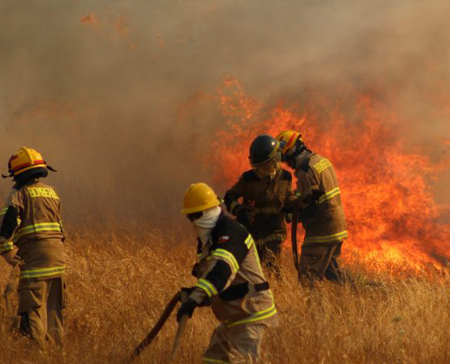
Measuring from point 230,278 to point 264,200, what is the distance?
10.2 feet

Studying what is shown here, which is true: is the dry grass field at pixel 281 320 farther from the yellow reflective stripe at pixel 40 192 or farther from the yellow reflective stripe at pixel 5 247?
the yellow reflective stripe at pixel 40 192

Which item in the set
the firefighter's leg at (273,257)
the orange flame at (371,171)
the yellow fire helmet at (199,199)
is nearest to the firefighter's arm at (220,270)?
the yellow fire helmet at (199,199)

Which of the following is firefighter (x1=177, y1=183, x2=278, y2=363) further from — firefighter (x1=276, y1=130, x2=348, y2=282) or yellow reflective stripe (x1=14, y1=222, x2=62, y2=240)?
firefighter (x1=276, y1=130, x2=348, y2=282)

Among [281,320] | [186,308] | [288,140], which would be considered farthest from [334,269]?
[186,308]

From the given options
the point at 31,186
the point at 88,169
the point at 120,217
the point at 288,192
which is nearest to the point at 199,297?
the point at 31,186

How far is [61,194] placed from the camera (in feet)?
44.8

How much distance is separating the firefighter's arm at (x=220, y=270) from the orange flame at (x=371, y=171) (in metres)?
5.54

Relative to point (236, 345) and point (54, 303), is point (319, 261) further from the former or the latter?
point (236, 345)

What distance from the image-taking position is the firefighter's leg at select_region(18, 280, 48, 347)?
622cm

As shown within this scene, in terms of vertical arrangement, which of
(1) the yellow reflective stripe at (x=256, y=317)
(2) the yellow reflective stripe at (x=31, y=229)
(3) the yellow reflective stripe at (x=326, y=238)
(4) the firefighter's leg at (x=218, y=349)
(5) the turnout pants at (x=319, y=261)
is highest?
(2) the yellow reflective stripe at (x=31, y=229)

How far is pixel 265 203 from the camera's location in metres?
7.45

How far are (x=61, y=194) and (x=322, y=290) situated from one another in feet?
25.6

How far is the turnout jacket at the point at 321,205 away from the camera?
7.64 meters

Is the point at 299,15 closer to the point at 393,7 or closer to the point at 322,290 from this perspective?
the point at 393,7
